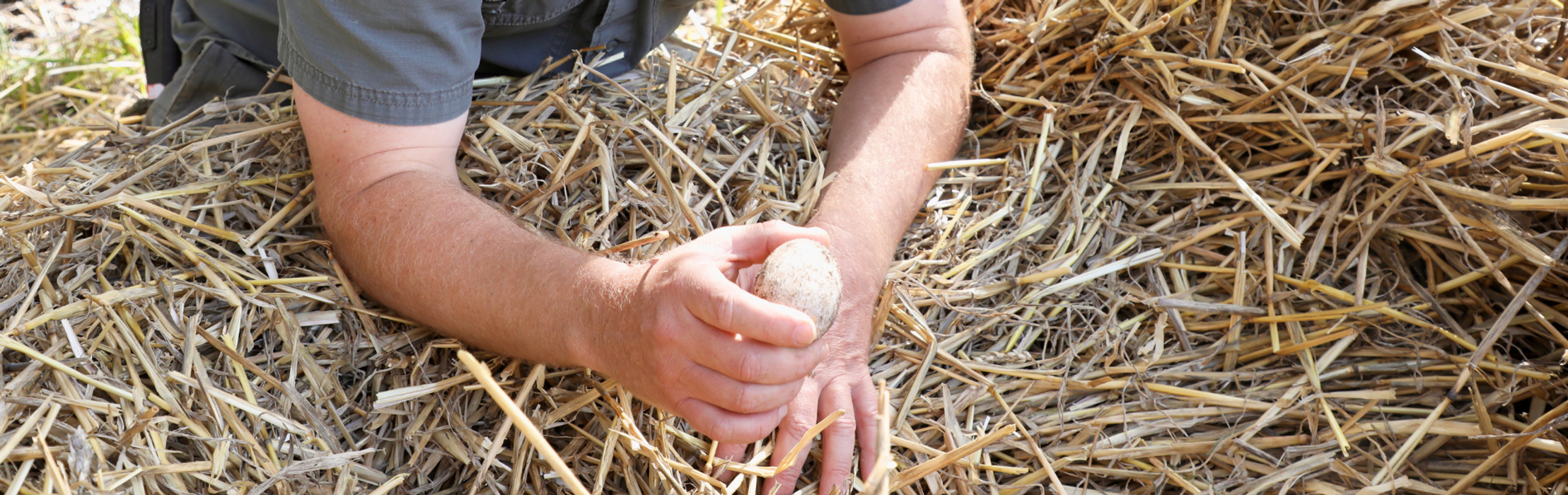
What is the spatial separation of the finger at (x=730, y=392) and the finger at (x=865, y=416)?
0.95ft

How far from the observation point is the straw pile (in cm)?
120

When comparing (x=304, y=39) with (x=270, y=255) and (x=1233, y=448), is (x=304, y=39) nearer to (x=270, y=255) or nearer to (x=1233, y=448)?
(x=270, y=255)

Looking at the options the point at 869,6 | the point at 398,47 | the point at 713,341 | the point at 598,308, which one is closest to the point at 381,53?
the point at 398,47

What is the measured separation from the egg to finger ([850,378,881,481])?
288mm

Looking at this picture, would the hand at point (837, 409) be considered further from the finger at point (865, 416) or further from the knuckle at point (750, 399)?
the knuckle at point (750, 399)

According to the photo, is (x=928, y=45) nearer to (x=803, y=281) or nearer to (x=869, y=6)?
(x=869, y=6)

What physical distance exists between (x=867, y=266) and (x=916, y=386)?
20cm

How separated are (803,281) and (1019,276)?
25.1 inches

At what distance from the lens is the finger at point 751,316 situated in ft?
3.12

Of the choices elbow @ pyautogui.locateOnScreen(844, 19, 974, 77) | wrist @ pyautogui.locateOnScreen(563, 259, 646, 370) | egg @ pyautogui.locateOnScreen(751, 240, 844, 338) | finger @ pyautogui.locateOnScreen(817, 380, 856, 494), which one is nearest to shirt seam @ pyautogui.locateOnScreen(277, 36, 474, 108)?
wrist @ pyautogui.locateOnScreen(563, 259, 646, 370)

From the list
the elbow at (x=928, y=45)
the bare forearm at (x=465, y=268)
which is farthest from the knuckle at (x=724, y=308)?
the elbow at (x=928, y=45)

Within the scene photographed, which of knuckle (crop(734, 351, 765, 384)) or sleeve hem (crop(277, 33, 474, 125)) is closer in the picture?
knuckle (crop(734, 351, 765, 384))

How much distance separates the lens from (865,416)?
1340 millimetres

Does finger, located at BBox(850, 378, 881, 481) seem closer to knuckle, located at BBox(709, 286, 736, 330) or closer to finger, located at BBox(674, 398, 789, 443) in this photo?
finger, located at BBox(674, 398, 789, 443)
